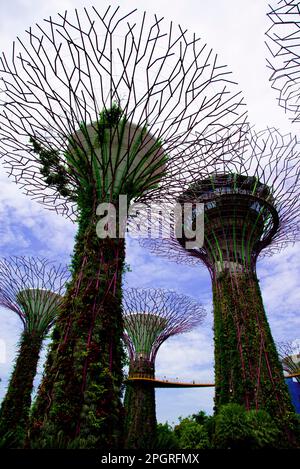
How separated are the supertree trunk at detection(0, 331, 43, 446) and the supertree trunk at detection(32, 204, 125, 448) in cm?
1058

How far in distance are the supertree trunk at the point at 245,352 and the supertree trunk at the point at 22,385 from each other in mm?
→ 7745

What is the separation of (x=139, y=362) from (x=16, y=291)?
26.0 feet

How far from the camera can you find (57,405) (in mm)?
3586

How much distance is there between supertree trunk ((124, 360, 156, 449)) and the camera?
54.1 ft

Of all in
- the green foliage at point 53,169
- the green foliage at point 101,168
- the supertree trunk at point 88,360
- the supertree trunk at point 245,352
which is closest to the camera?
the supertree trunk at point 88,360

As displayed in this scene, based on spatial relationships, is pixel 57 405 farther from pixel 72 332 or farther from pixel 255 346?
pixel 255 346

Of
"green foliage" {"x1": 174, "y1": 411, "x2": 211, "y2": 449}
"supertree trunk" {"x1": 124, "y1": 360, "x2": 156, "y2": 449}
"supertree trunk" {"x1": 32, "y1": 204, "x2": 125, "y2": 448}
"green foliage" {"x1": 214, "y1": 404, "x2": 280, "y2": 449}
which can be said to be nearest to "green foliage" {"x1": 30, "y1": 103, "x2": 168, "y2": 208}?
"supertree trunk" {"x1": 32, "y1": 204, "x2": 125, "y2": 448}

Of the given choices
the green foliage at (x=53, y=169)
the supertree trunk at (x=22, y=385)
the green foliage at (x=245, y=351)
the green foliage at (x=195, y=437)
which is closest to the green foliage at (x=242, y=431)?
the green foliage at (x=195, y=437)

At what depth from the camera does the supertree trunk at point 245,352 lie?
1120cm

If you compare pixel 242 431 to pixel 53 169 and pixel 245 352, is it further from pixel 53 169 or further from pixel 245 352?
pixel 53 169

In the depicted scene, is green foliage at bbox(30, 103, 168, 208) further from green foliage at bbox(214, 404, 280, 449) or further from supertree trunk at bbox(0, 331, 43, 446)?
supertree trunk at bbox(0, 331, 43, 446)

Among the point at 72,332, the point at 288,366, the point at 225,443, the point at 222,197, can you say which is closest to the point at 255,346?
Result: the point at 225,443

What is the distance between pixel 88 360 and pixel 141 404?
1584cm

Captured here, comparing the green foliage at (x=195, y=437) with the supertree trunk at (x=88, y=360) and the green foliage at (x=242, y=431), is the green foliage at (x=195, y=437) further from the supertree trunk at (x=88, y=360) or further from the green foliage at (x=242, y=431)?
the supertree trunk at (x=88, y=360)
